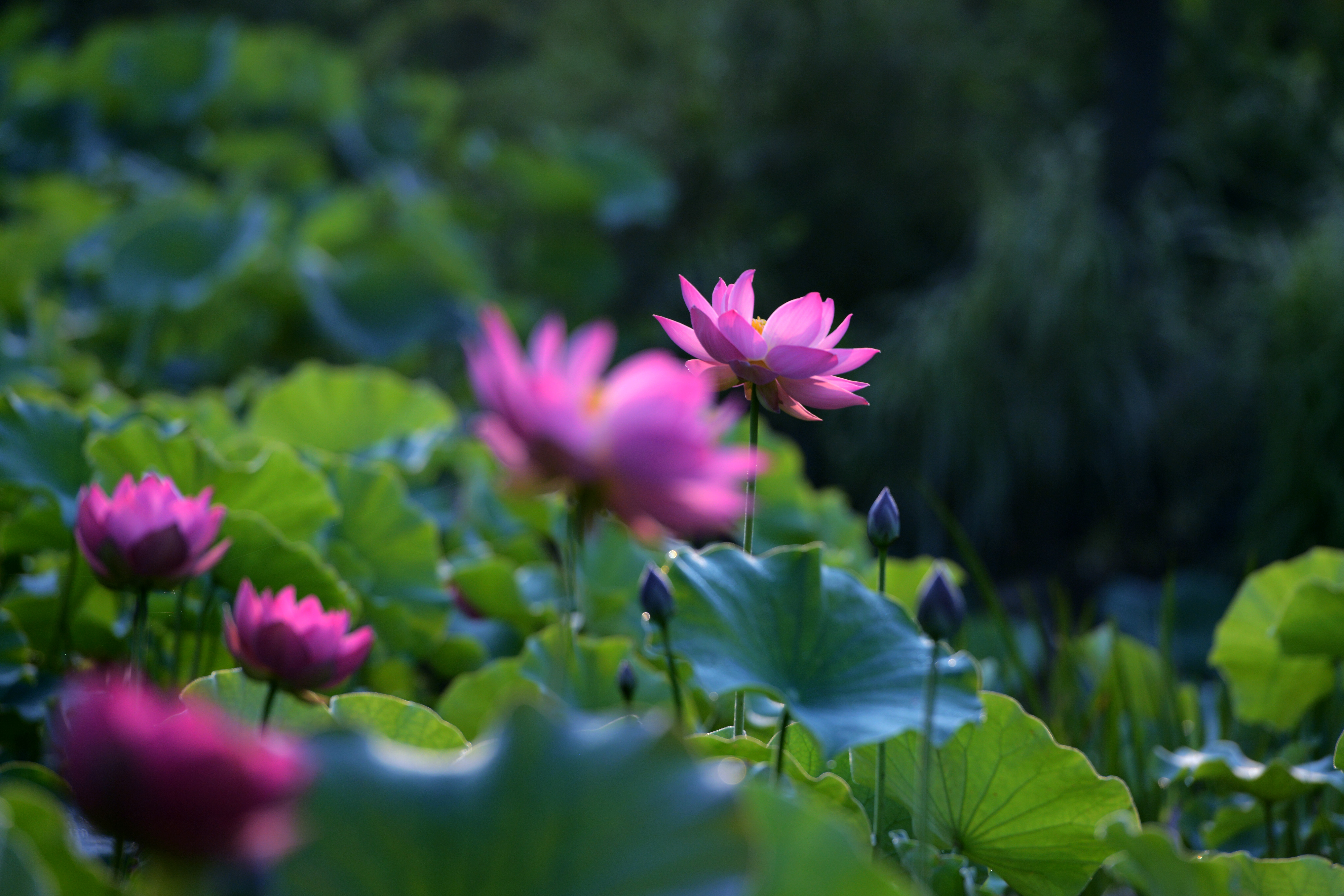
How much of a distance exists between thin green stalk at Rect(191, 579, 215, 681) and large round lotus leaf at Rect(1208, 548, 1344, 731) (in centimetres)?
95

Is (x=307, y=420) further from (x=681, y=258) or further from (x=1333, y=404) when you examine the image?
(x=681, y=258)

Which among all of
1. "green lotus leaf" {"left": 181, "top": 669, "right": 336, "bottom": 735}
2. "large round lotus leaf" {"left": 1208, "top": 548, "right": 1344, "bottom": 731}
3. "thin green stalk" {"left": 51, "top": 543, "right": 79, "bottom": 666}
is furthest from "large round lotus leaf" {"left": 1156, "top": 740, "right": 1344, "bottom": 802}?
"thin green stalk" {"left": 51, "top": 543, "right": 79, "bottom": 666}

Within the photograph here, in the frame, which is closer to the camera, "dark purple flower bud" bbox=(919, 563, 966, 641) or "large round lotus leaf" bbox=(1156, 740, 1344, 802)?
"dark purple flower bud" bbox=(919, 563, 966, 641)

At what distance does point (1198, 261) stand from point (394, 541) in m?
3.80

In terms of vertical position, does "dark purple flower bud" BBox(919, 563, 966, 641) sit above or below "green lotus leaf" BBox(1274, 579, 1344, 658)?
above

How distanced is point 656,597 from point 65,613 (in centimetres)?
61

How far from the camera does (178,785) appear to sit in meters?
0.30

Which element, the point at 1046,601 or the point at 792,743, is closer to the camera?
the point at 792,743

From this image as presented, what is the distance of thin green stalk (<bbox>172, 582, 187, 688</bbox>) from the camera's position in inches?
29.1

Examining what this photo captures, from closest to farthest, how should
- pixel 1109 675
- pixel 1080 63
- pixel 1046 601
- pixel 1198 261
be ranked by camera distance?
pixel 1109 675
pixel 1046 601
pixel 1198 261
pixel 1080 63

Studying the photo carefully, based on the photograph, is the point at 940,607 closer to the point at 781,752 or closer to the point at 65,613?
the point at 781,752

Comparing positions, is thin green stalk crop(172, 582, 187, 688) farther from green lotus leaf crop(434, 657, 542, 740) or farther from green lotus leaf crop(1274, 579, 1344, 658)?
green lotus leaf crop(1274, 579, 1344, 658)

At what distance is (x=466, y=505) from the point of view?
5.29 ft

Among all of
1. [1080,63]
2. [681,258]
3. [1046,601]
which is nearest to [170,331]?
[681,258]
